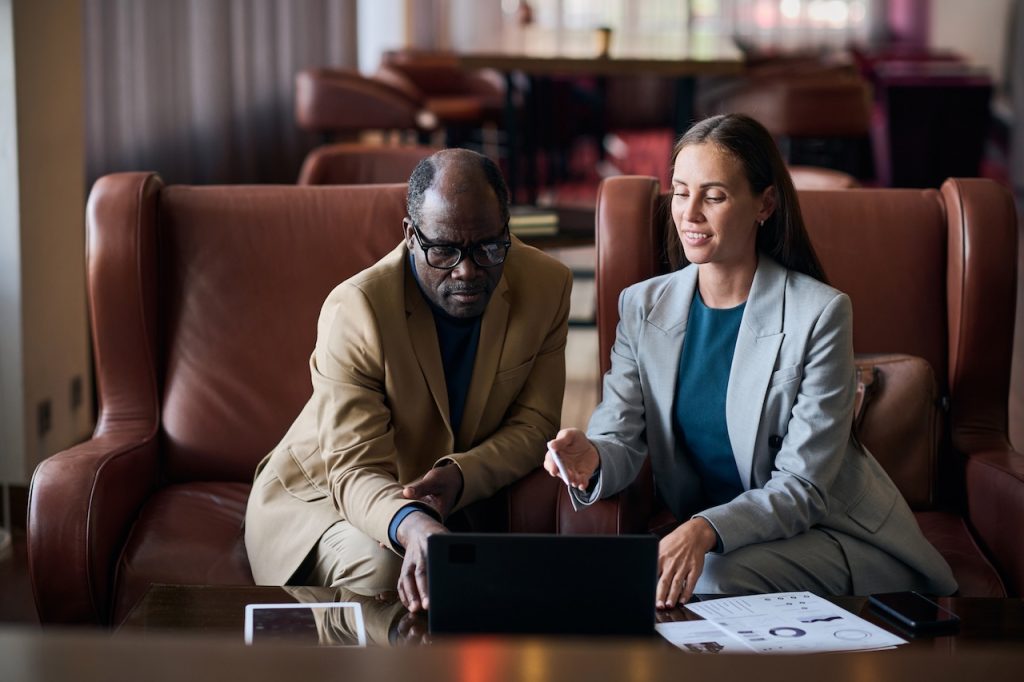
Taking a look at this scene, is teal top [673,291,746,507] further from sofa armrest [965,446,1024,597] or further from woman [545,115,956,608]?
sofa armrest [965,446,1024,597]

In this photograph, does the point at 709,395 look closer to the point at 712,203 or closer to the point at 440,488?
the point at 712,203

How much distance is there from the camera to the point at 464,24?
37.7ft

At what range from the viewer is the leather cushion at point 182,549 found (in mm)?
2271

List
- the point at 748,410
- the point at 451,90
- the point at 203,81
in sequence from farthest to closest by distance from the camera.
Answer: the point at 451,90
the point at 203,81
the point at 748,410

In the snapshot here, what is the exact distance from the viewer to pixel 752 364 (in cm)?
215

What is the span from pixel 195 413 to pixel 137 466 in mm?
208

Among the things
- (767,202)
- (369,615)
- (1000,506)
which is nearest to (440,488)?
(369,615)

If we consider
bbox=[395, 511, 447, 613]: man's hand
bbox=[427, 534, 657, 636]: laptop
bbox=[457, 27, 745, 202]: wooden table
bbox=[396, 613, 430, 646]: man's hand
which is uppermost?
bbox=[457, 27, 745, 202]: wooden table

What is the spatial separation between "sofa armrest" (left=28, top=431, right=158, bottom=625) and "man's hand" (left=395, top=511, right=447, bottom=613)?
0.64 metres

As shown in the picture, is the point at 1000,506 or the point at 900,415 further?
the point at 900,415

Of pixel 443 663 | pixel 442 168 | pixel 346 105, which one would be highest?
pixel 346 105

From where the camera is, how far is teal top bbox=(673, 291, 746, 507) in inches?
87.2

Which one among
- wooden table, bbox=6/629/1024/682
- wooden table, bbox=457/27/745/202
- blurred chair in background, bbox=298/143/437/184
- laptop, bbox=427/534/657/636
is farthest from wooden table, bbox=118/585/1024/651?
wooden table, bbox=457/27/745/202

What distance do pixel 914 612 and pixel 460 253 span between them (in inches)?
37.0
